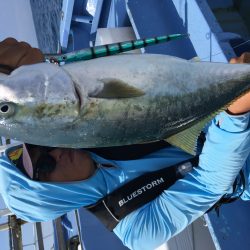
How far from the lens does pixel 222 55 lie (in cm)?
231

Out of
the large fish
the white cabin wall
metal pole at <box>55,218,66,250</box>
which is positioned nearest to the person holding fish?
the large fish

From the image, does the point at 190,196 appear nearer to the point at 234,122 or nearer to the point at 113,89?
the point at 234,122

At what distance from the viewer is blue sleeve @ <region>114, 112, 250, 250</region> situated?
1.62 m

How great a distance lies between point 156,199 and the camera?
1.79m

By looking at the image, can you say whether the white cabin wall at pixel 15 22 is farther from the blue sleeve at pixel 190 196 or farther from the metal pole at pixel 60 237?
the blue sleeve at pixel 190 196

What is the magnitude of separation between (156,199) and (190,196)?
165 millimetres

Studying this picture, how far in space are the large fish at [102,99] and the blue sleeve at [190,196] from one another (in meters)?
0.44

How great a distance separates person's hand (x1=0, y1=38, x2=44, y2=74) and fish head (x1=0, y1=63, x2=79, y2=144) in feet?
0.64

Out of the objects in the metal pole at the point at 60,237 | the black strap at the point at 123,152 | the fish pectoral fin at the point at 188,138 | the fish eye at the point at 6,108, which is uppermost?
the fish eye at the point at 6,108

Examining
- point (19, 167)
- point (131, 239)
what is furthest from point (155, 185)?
point (19, 167)

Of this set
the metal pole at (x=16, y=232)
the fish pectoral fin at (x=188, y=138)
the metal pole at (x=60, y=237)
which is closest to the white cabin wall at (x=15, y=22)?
the metal pole at (x=60, y=237)

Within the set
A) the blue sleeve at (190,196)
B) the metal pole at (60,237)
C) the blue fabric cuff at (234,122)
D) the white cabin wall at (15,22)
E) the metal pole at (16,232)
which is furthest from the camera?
the white cabin wall at (15,22)

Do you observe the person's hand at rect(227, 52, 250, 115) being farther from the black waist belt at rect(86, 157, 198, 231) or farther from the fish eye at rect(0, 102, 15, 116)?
the fish eye at rect(0, 102, 15, 116)

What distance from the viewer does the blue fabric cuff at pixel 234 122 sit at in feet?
4.83
